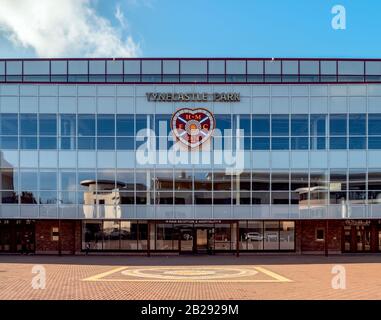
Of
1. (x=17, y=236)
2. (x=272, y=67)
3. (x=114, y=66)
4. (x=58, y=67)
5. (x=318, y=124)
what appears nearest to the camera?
(x=318, y=124)

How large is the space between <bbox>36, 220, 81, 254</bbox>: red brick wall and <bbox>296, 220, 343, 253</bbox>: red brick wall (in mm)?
15790

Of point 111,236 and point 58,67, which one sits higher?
point 58,67

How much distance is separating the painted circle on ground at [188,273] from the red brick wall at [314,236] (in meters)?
10.9

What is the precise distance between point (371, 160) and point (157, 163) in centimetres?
1461

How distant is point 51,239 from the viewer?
119 ft

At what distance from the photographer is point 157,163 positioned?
35.1m

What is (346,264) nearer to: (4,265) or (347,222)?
(347,222)

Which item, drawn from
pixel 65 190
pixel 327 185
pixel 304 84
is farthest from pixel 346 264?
pixel 65 190

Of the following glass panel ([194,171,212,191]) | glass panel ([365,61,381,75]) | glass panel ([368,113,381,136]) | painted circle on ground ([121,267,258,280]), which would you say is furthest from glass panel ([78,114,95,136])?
glass panel ([365,61,381,75])

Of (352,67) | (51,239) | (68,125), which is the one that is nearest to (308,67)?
(352,67)

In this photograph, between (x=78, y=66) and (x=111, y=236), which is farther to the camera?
(x=78, y=66)

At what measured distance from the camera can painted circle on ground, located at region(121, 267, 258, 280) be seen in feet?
75.5

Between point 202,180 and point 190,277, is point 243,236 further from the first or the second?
point 190,277

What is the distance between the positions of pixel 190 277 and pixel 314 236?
16.1 m
